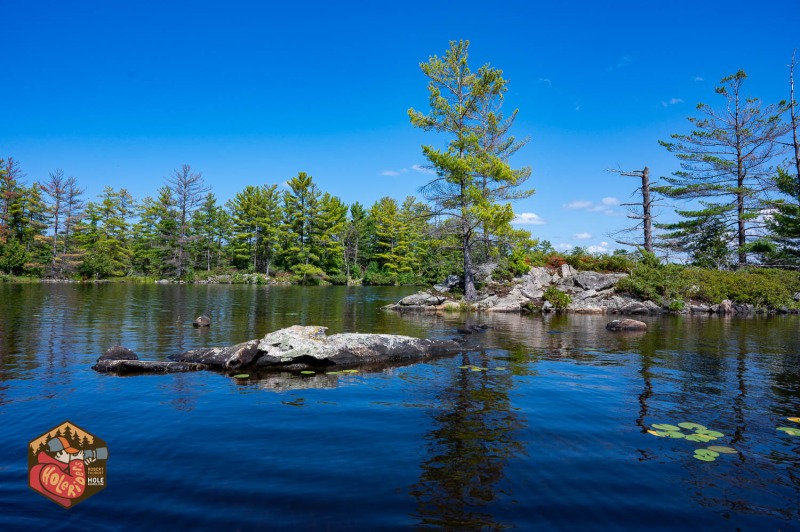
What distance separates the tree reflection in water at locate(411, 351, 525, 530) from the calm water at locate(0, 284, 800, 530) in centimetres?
2

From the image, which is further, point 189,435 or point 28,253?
point 28,253

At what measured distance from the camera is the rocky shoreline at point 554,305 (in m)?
25.0

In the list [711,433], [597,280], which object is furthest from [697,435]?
[597,280]

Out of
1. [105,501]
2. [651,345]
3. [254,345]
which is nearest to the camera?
[105,501]

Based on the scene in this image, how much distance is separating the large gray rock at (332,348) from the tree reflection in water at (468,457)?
9.60 feet

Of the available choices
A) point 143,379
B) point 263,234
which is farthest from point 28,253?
point 143,379

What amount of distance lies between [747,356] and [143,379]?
1452 centimetres

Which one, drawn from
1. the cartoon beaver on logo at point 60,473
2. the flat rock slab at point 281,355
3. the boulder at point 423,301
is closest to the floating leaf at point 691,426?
the flat rock slab at point 281,355

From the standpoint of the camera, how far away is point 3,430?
520cm

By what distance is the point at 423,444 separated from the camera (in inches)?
198

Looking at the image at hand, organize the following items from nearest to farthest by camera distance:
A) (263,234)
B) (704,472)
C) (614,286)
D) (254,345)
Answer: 1. (704,472)
2. (254,345)
3. (614,286)
4. (263,234)

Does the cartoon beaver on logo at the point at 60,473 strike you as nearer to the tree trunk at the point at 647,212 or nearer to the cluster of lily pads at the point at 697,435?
the cluster of lily pads at the point at 697,435

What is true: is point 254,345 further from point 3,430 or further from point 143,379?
point 3,430

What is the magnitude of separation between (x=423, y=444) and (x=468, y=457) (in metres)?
0.63
